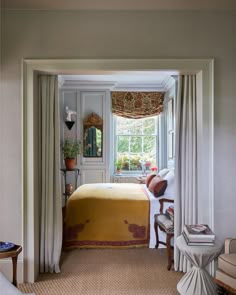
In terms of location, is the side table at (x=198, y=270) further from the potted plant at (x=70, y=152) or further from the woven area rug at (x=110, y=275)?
the potted plant at (x=70, y=152)

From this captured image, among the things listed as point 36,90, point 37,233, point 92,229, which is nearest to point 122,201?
point 92,229

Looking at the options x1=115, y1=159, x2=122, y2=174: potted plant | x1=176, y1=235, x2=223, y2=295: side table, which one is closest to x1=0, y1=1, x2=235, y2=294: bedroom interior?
x1=176, y1=235, x2=223, y2=295: side table

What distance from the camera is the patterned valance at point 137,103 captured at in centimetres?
705

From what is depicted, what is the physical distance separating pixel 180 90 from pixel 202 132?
63cm

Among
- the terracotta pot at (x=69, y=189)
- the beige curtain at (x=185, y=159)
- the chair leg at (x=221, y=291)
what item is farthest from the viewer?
the terracotta pot at (x=69, y=189)

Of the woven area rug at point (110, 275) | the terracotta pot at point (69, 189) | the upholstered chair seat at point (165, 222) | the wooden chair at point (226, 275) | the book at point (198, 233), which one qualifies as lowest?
the woven area rug at point (110, 275)

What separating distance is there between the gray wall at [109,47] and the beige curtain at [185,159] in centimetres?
A: 33

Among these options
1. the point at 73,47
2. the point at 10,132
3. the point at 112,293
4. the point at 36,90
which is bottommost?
the point at 112,293

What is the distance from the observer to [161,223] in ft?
13.3

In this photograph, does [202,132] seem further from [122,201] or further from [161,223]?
[122,201]

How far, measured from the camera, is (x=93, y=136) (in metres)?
6.98

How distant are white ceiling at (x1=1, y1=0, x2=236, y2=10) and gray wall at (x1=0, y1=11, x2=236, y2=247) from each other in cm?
8

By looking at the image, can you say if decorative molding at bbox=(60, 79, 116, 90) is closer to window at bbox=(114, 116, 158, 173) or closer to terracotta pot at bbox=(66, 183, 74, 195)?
window at bbox=(114, 116, 158, 173)

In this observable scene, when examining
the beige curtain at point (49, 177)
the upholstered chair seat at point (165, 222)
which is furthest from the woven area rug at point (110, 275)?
the upholstered chair seat at point (165, 222)
